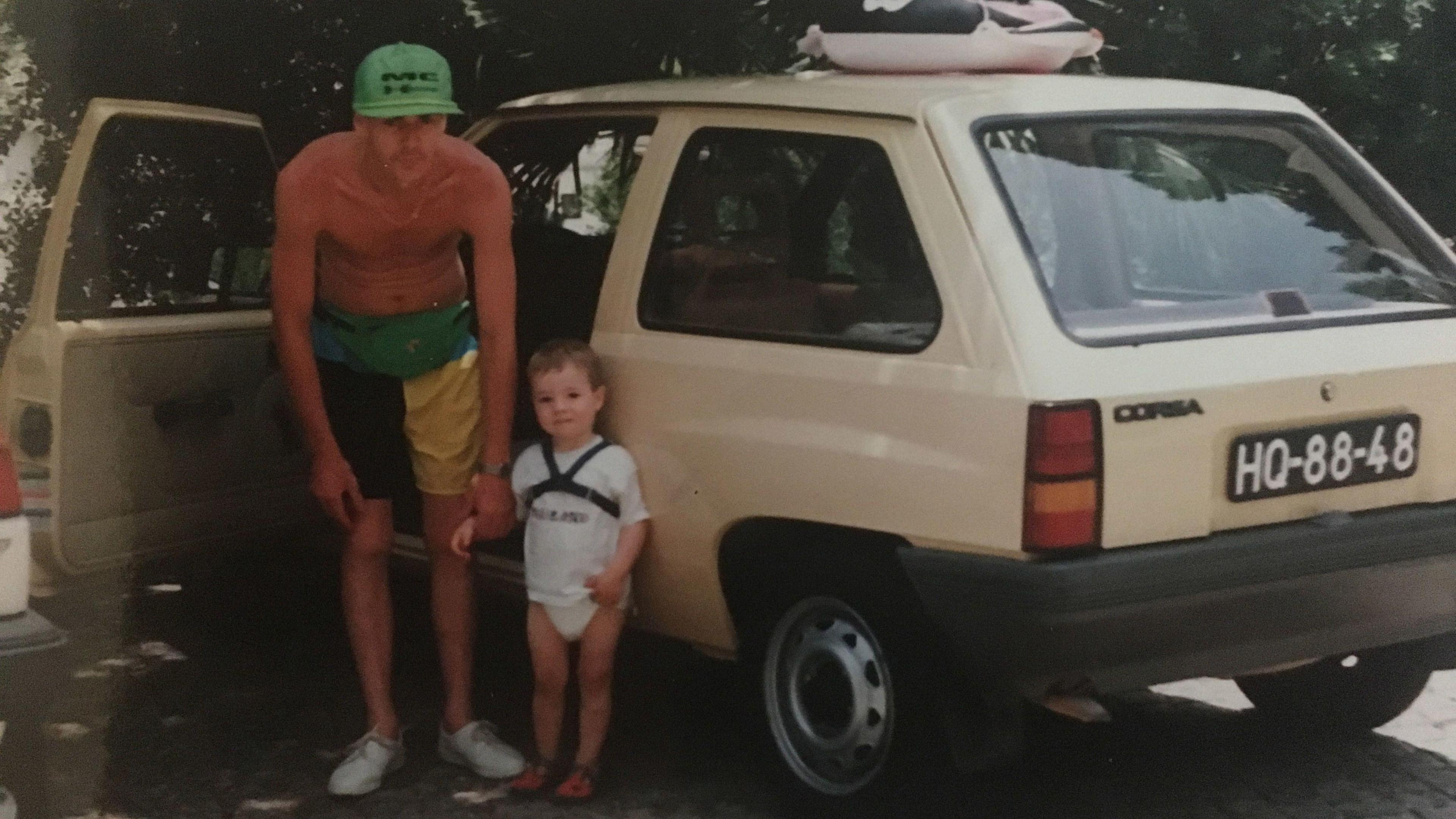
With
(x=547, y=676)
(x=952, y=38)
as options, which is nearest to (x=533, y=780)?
(x=547, y=676)

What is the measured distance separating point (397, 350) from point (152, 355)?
42.3 inches

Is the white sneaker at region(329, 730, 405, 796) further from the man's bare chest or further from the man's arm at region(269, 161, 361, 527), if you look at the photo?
the man's bare chest

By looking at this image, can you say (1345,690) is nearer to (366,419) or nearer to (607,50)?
(366,419)

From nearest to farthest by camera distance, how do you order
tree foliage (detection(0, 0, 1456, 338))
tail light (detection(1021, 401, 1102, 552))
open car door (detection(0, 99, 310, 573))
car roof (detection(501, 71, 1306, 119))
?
1. tail light (detection(1021, 401, 1102, 552))
2. car roof (detection(501, 71, 1306, 119))
3. open car door (detection(0, 99, 310, 573))
4. tree foliage (detection(0, 0, 1456, 338))

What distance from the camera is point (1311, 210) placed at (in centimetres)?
492

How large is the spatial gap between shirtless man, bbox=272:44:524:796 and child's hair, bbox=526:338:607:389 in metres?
0.12

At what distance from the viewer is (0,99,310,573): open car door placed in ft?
18.1

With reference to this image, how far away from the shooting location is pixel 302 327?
16.1 feet

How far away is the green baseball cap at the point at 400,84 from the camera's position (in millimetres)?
4688

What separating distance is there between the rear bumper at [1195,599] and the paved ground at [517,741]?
589 mm

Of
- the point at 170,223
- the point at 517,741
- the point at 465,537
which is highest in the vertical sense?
the point at 170,223

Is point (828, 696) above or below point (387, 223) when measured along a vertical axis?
below

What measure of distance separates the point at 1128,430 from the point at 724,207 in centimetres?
130

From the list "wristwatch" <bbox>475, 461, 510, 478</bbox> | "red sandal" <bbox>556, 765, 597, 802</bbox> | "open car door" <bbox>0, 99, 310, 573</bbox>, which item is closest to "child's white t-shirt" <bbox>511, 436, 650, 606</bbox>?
"wristwatch" <bbox>475, 461, 510, 478</bbox>
